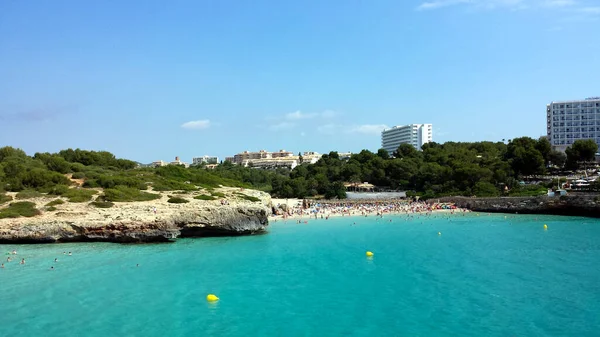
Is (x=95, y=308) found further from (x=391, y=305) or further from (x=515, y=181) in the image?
(x=515, y=181)

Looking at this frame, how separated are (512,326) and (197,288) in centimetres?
1319

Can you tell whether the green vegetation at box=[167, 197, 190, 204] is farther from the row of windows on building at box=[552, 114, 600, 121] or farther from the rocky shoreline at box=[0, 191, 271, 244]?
the row of windows on building at box=[552, 114, 600, 121]

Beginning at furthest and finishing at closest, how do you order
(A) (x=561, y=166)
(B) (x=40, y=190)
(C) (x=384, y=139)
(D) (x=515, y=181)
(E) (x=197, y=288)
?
(C) (x=384, y=139)
(A) (x=561, y=166)
(D) (x=515, y=181)
(B) (x=40, y=190)
(E) (x=197, y=288)

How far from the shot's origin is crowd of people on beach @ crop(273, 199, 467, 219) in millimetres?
55741

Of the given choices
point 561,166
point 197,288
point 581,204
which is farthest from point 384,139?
point 197,288

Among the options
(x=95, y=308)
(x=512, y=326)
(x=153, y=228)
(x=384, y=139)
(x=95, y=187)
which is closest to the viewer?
(x=512, y=326)

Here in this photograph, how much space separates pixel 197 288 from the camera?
20.7 meters

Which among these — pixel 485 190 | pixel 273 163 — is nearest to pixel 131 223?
pixel 485 190

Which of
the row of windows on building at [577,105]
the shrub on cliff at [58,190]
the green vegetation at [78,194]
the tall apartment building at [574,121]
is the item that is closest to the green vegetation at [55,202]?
the green vegetation at [78,194]

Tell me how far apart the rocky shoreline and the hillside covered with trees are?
476 cm

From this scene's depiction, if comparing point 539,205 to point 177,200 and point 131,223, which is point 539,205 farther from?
point 131,223

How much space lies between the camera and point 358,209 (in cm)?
6006

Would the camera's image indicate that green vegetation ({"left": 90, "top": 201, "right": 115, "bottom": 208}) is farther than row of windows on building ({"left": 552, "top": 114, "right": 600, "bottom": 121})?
No

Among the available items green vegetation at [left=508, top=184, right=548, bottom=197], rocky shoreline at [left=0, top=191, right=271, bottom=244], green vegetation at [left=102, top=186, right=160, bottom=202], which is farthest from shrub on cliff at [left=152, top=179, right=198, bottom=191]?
green vegetation at [left=508, top=184, right=548, bottom=197]
